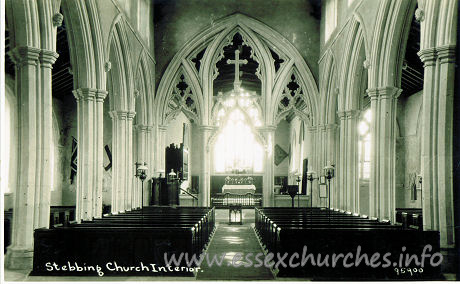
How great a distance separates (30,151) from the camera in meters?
7.78

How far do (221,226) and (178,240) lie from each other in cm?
801

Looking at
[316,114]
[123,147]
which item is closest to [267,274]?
[123,147]

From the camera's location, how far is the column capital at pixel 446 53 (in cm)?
766

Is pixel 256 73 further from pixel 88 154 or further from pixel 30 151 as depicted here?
pixel 30 151

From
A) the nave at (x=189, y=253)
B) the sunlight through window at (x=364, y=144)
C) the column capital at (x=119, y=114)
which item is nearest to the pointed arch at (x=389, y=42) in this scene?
the nave at (x=189, y=253)

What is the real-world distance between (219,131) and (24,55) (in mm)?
11244

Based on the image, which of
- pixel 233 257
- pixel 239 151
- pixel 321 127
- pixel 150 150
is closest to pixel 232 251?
pixel 233 257

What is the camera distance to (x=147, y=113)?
17.6 meters

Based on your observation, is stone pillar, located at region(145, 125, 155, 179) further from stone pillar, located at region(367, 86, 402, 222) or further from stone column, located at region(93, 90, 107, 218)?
stone pillar, located at region(367, 86, 402, 222)

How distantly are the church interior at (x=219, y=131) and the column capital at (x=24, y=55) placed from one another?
16mm

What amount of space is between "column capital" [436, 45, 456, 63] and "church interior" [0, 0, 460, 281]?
1.3 inches

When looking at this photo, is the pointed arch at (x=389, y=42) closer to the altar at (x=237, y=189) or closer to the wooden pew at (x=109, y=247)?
the wooden pew at (x=109, y=247)

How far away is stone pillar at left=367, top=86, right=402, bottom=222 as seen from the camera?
10.9 m

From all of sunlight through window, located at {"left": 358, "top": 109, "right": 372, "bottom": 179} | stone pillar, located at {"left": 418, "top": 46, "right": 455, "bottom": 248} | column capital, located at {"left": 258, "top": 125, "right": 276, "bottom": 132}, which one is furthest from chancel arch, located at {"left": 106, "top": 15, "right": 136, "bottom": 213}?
sunlight through window, located at {"left": 358, "top": 109, "right": 372, "bottom": 179}
